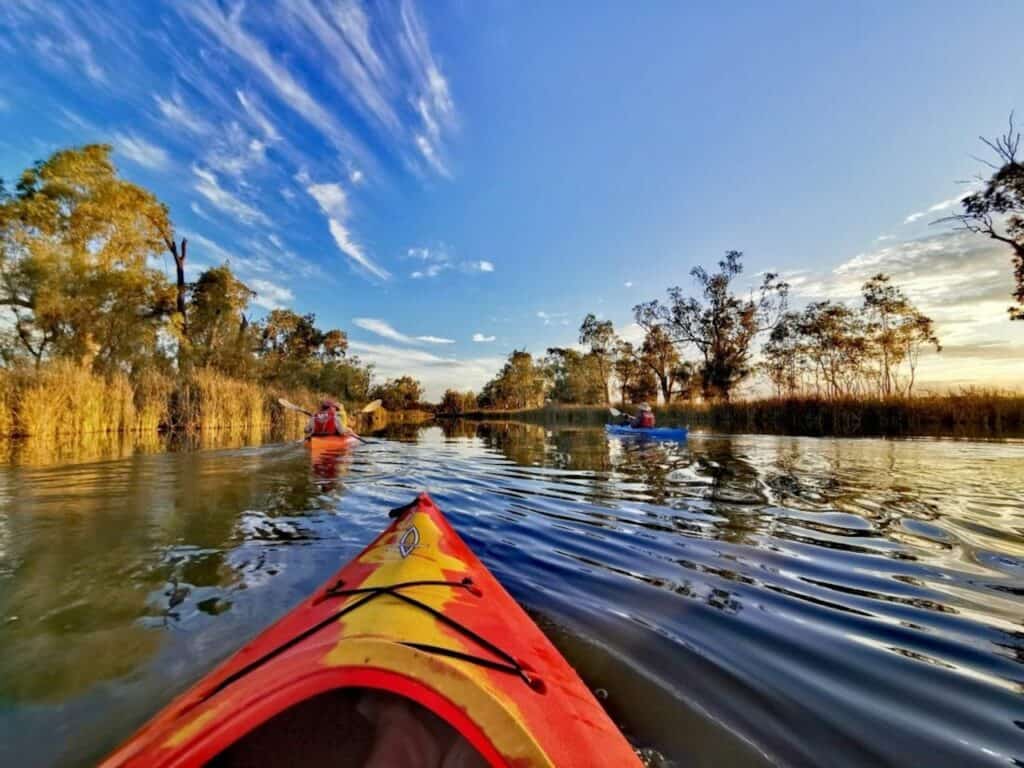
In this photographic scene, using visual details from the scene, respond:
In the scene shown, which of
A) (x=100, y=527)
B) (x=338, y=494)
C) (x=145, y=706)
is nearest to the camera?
(x=145, y=706)

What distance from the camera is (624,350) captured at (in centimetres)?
4294

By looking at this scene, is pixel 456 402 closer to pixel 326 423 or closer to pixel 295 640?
pixel 326 423

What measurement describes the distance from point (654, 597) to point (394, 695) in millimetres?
1688

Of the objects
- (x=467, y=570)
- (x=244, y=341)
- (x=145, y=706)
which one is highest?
(x=244, y=341)

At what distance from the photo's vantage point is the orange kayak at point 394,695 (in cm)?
93

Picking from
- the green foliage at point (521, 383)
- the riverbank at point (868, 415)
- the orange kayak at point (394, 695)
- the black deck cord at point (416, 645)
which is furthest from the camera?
the green foliage at point (521, 383)

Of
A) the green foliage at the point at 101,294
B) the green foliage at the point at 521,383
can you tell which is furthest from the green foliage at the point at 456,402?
the green foliage at the point at 101,294

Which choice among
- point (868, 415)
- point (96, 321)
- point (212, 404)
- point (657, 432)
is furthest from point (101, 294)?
point (868, 415)

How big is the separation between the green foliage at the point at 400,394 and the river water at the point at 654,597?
1798 inches

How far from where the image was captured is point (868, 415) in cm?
1748

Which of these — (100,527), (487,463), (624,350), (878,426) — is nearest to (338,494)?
(100,527)

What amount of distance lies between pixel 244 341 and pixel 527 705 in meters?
29.1

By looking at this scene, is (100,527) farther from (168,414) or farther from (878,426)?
(878,426)

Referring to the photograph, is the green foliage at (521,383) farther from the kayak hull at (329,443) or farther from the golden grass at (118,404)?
the kayak hull at (329,443)
